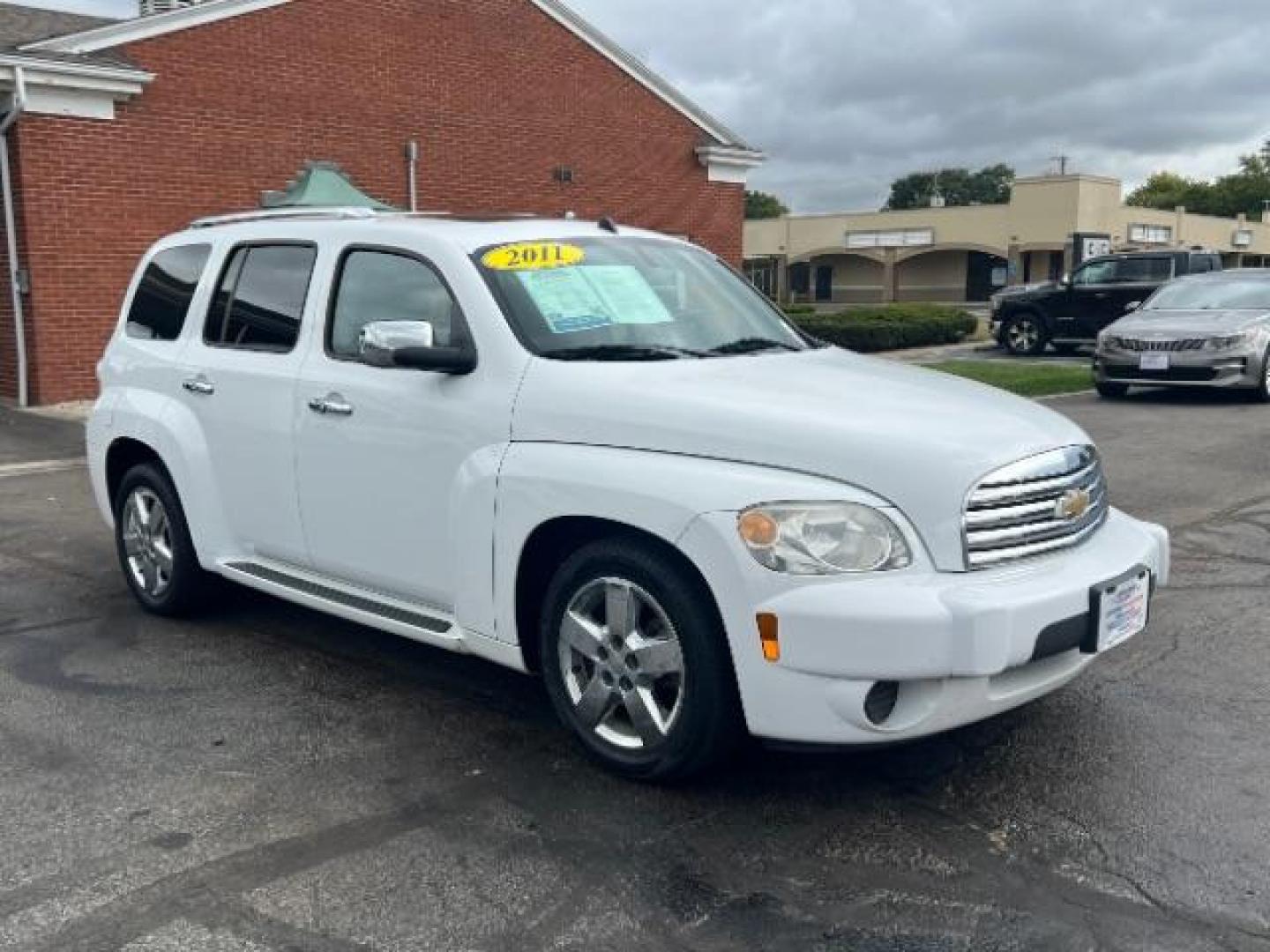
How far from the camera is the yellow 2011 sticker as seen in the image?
4.34 metres

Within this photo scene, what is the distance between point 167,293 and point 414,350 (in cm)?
221

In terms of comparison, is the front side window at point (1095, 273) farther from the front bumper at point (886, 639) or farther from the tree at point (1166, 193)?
the tree at point (1166, 193)

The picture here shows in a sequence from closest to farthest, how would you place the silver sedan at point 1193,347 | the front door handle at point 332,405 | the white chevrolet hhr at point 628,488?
the white chevrolet hhr at point 628,488 < the front door handle at point 332,405 < the silver sedan at point 1193,347

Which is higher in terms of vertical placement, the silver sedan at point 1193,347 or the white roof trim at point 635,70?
the white roof trim at point 635,70

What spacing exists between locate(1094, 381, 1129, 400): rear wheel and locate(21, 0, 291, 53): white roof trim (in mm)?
11174

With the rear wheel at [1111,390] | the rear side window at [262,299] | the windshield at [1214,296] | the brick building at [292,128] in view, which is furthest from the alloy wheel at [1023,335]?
the rear side window at [262,299]

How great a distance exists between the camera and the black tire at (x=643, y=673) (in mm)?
3502

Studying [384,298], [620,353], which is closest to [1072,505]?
[620,353]

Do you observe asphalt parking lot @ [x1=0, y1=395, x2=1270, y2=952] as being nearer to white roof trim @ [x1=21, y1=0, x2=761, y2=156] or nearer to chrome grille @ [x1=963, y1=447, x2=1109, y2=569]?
A: chrome grille @ [x1=963, y1=447, x2=1109, y2=569]

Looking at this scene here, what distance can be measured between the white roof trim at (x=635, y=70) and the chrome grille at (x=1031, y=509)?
647 inches

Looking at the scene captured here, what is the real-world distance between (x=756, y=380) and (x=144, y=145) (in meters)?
12.7

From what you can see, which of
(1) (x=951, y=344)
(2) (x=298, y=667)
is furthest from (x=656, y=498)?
(1) (x=951, y=344)

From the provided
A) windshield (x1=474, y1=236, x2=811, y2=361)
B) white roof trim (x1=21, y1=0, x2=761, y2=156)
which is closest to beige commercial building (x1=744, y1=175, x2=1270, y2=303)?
white roof trim (x1=21, y1=0, x2=761, y2=156)

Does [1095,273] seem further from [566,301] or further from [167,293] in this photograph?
[566,301]
